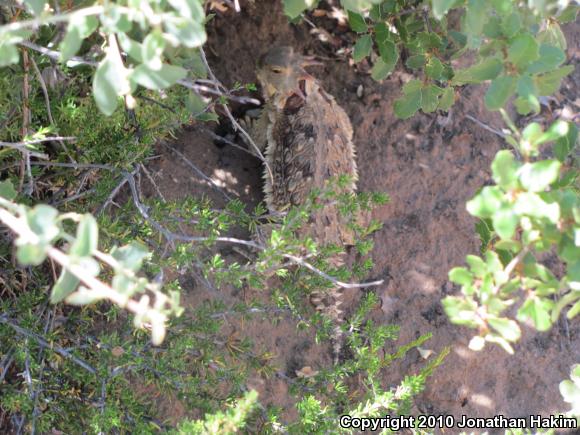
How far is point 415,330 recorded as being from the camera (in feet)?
13.5

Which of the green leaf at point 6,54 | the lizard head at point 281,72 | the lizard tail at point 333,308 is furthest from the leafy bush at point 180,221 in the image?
the lizard head at point 281,72

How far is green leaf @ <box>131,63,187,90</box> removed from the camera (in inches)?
67.7

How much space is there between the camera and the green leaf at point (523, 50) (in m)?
2.01

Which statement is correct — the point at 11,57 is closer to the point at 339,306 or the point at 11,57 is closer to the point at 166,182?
the point at 166,182

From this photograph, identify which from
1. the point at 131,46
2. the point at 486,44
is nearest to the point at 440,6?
the point at 486,44

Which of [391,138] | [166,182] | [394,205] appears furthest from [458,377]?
[166,182]

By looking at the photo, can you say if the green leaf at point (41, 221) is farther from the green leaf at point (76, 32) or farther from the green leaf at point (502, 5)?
the green leaf at point (502, 5)

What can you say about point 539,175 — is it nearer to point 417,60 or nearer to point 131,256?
point 131,256

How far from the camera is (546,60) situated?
214cm

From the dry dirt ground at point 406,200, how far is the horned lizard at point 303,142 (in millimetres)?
197

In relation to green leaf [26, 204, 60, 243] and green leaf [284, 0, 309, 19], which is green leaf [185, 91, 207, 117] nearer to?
green leaf [284, 0, 309, 19]

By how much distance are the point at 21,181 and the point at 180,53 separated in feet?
3.05

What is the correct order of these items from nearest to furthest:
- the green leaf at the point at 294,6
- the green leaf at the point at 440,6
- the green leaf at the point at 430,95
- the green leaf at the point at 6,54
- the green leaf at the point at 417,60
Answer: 1. the green leaf at the point at 6,54
2. the green leaf at the point at 440,6
3. the green leaf at the point at 294,6
4. the green leaf at the point at 430,95
5. the green leaf at the point at 417,60

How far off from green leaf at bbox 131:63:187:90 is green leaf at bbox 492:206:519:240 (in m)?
0.93
